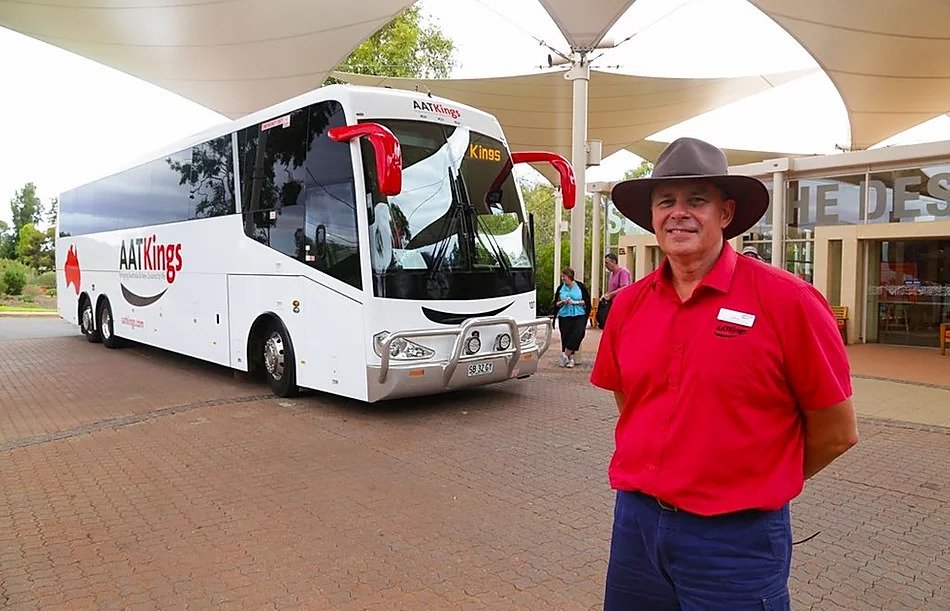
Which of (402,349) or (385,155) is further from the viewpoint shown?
(402,349)

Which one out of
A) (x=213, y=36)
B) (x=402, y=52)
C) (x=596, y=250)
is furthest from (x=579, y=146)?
(x=402, y=52)

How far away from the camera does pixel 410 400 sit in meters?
9.34

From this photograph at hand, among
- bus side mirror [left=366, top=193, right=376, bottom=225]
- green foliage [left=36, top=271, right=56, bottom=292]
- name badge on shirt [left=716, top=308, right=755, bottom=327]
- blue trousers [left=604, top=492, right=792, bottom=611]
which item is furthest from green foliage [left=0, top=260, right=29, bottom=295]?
name badge on shirt [left=716, top=308, right=755, bottom=327]

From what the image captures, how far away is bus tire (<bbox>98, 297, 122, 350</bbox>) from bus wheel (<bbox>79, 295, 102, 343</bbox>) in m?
0.49

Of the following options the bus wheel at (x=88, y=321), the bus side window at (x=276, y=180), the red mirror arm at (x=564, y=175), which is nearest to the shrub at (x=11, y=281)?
the bus wheel at (x=88, y=321)

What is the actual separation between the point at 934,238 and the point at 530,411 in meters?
12.1

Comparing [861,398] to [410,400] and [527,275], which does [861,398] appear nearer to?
[527,275]

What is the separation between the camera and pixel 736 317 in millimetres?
2000

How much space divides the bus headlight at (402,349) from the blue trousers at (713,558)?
18.4 feet

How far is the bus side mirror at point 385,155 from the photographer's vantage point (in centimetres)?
682

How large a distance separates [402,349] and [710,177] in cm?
587

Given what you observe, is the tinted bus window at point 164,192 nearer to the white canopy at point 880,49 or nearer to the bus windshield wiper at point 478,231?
the bus windshield wiper at point 478,231

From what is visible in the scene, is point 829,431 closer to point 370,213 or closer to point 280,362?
point 370,213

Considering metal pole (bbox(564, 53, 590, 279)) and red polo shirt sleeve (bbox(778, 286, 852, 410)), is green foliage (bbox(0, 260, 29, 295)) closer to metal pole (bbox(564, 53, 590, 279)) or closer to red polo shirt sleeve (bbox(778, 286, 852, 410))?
metal pole (bbox(564, 53, 590, 279))
